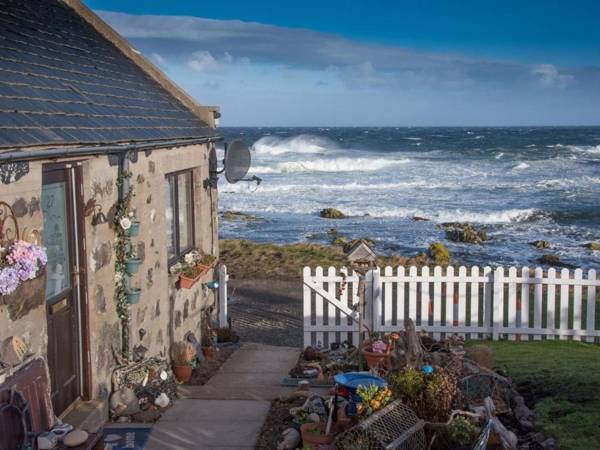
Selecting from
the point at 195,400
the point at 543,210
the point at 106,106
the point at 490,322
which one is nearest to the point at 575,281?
the point at 490,322

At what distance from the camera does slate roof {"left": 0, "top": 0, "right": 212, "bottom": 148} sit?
5.77m

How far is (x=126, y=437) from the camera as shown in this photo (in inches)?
255

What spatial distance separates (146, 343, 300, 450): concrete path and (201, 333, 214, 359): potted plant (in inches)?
13.4

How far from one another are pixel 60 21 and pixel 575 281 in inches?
315

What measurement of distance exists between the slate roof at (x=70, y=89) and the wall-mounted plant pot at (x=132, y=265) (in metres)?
1.25

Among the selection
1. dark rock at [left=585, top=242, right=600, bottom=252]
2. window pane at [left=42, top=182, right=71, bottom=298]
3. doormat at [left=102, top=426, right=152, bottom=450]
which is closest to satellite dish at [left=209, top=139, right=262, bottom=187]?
window pane at [left=42, top=182, right=71, bottom=298]

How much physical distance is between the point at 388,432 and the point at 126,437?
2580mm

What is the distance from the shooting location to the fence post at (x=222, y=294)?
11.3 metres

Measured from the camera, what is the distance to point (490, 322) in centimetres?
1032

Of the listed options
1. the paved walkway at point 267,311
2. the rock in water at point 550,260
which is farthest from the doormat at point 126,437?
the rock in water at point 550,260

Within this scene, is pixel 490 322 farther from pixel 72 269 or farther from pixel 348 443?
Answer: pixel 72 269

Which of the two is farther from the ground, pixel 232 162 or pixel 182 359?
pixel 232 162

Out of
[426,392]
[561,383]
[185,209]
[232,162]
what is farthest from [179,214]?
[561,383]

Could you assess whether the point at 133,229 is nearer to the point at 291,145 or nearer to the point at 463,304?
the point at 463,304
